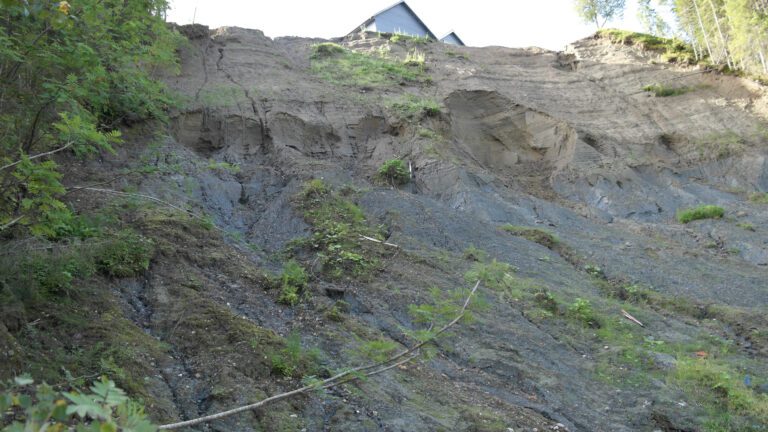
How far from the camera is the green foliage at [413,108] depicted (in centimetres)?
1985

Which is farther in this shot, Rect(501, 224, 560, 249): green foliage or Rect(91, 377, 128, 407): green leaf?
Rect(501, 224, 560, 249): green foliage

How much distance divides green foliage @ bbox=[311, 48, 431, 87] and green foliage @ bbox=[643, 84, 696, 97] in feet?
26.6

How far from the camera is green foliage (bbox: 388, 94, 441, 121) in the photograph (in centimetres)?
1985

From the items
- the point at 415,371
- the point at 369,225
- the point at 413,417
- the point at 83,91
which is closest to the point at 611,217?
the point at 369,225

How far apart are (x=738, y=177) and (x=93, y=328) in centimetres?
1838

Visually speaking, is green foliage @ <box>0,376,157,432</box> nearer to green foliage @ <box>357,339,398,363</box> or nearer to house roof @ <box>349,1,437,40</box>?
green foliage @ <box>357,339,398,363</box>

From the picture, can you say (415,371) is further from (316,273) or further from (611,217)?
(611,217)

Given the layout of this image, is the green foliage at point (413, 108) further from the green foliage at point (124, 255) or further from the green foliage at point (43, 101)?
the green foliage at point (124, 255)

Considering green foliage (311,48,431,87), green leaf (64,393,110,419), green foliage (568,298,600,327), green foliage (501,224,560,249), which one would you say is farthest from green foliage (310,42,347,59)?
green leaf (64,393,110,419)

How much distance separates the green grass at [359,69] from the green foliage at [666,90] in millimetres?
8057

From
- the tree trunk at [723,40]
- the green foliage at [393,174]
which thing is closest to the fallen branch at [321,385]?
the green foliage at [393,174]

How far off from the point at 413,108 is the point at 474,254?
7.68 metres

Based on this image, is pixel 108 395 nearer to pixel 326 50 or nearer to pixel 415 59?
pixel 326 50

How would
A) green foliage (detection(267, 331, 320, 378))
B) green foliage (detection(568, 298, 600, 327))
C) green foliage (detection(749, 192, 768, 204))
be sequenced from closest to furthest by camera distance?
green foliage (detection(267, 331, 320, 378)) → green foliage (detection(568, 298, 600, 327)) → green foliage (detection(749, 192, 768, 204))
